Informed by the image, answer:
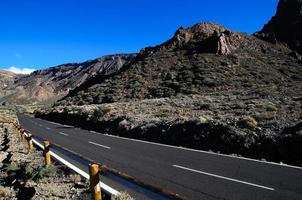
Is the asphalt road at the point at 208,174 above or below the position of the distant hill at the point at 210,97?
below

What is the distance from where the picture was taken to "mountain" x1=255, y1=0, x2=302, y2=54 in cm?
8188

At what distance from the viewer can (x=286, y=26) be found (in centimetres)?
8825

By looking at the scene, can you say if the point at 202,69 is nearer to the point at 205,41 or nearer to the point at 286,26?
the point at 205,41

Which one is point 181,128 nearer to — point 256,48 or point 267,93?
point 267,93

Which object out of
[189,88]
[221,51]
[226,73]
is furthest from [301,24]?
[189,88]

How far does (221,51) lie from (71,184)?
6508 centimetres

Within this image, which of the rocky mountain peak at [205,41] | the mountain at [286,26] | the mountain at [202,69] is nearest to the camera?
the mountain at [202,69]

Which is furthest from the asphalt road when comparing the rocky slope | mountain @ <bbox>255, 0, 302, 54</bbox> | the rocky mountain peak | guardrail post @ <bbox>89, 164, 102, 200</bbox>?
mountain @ <bbox>255, 0, 302, 54</bbox>

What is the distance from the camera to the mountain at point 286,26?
8188 cm

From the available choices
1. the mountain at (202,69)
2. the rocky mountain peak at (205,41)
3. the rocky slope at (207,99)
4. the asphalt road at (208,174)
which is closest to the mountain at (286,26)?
the mountain at (202,69)

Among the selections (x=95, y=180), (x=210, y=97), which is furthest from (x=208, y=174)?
(x=210, y=97)

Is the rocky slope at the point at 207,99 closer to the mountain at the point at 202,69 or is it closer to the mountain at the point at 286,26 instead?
the mountain at the point at 202,69

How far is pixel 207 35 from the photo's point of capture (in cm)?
8119

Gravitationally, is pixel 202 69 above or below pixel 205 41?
below
